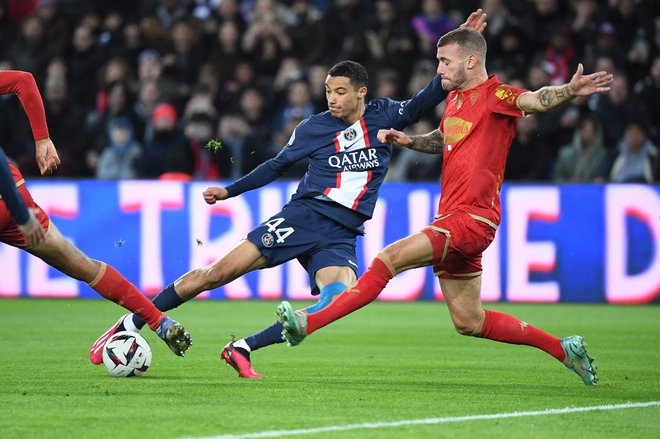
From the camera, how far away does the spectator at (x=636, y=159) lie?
14867mm

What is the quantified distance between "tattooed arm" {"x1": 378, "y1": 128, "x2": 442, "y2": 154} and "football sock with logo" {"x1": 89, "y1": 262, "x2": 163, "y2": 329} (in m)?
1.92

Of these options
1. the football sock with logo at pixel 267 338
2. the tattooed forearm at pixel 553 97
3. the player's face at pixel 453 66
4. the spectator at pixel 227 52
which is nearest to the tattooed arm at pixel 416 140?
the player's face at pixel 453 66

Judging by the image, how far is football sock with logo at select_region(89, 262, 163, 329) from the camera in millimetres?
7770

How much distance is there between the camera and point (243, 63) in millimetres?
17609

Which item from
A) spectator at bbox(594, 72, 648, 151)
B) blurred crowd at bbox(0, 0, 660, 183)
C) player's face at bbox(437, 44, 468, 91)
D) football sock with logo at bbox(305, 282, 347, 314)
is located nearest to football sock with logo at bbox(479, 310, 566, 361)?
football sock with logo at bbox(305, 282, 347, 314)

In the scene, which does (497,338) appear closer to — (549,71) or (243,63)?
(549,71)

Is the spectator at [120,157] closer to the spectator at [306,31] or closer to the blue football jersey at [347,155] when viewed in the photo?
the spectator at [306,31]

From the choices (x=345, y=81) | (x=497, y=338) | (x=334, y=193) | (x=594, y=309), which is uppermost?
(x=345, y=81)

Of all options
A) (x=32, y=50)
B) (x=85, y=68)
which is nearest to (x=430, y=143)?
(x=85, y=68)

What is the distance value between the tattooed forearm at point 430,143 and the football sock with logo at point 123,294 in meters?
2.01

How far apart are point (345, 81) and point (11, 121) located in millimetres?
10724

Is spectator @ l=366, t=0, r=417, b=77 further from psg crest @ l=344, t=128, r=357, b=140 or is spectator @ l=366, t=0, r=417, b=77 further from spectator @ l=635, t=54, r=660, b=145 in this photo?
psg crest @ l=344, t=128, r=357, b=140

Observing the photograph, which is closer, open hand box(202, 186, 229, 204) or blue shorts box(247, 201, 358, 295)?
open hand box(202, 186, 229, 204)

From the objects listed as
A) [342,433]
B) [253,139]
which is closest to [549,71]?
[253,139]
